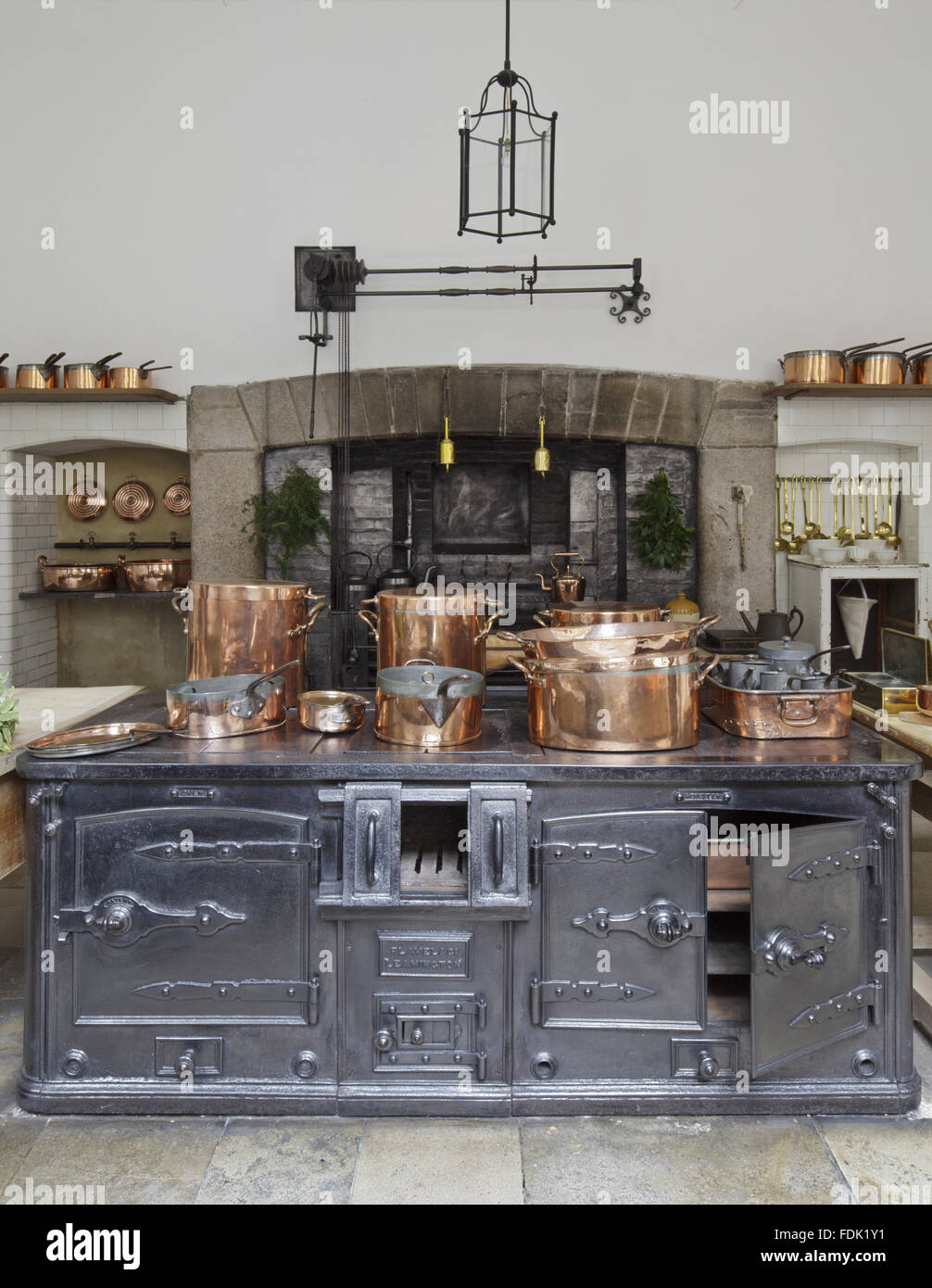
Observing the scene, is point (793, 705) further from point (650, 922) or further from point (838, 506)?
point (838, 506)

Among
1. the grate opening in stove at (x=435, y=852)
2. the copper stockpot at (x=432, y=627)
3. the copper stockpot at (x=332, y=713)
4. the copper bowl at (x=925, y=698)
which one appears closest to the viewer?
the grate opening in stove at (x=435, y=852)

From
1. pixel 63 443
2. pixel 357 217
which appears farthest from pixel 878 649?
pixel 63 443

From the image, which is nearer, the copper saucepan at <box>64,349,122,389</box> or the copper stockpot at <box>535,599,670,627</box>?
the copper stockpot at <box>535,599,670,627</box>

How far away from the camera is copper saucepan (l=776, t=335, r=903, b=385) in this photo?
589 cm

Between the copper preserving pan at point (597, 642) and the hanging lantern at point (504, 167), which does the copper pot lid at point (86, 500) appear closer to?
the hanging lantern at point (504, 167)

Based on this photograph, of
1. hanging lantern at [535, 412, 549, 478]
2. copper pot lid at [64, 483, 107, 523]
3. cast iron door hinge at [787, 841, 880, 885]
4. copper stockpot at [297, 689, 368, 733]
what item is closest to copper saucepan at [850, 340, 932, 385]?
hanging lantern at [535, 412, 549, 478]

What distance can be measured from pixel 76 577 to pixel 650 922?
16.0 feet

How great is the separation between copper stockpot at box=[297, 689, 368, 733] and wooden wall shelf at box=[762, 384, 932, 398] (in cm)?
382

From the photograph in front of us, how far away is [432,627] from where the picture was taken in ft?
10.8

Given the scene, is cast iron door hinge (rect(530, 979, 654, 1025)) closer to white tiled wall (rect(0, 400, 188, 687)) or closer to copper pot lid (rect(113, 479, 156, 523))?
white tiled wall (rect(0, 400, 188, 687))

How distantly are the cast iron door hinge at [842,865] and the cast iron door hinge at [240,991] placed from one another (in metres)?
1.28

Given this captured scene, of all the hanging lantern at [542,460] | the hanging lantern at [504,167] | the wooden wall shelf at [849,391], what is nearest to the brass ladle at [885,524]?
the wooden wall shelf at [849,391]

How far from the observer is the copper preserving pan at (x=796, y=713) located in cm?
299
